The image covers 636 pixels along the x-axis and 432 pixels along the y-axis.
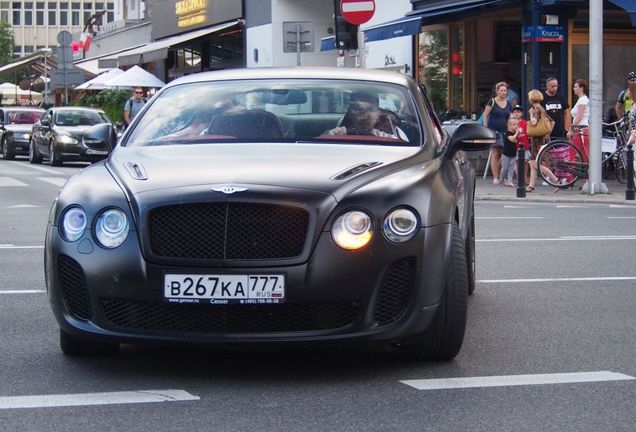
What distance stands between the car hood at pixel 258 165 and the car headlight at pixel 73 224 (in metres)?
0.25

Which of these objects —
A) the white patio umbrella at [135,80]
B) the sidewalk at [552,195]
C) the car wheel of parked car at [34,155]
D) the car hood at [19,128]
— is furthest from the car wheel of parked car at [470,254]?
the car hood at [19,128]

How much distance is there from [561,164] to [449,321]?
15.2 metres

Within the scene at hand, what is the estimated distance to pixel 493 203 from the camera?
19.4 m

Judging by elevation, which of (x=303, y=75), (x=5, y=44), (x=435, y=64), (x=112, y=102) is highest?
(x=5, y=44)

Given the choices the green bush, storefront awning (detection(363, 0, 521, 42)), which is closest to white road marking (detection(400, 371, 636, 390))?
storefront awning (detection(363, 0, 521, 42))

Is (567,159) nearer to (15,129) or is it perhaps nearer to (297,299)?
(297,299)

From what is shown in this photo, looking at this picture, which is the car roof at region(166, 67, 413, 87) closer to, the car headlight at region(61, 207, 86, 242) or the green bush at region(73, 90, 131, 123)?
the car headlight at region(61, 207, 86, 242)

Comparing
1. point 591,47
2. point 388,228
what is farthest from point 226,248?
point 591,47

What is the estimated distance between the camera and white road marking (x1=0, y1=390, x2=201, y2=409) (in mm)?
5531

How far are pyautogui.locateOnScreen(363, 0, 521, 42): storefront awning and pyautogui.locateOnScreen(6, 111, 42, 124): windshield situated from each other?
45.1 feet

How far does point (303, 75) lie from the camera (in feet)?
25.5

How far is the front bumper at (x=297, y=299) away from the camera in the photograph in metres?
5.86

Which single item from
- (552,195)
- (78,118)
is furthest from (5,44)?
(552,195)

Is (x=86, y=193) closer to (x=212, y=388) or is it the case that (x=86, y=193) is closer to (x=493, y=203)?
(x=212, y=388)
